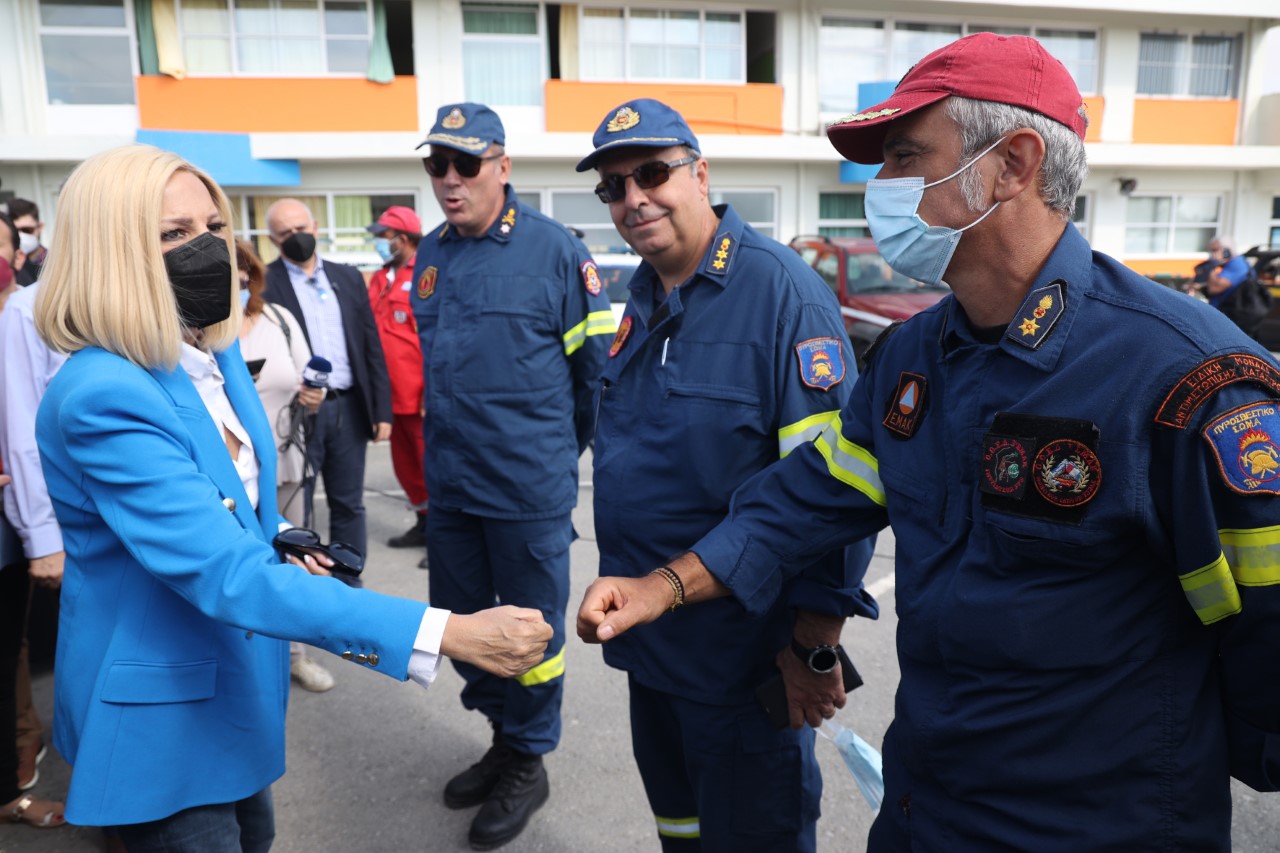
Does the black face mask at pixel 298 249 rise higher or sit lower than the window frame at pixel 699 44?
lower

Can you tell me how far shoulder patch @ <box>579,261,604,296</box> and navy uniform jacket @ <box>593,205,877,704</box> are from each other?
1217 millimetres

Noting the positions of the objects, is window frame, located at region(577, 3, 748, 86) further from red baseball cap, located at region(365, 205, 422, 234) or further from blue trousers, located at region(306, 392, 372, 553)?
blue trousers, located at region(306, 392, 372, 553)

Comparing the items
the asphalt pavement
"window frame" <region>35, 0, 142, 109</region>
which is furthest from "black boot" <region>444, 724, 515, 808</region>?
"window frame" <region>35, 0, 142, 109</region>

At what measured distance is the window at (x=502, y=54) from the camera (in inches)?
679

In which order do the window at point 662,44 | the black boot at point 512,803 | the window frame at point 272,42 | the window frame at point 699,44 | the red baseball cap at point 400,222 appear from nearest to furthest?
the black boot at point 512,803 → the red baseball cap at point 400,222 → the window frame at point 272,42 → the window frame at point 699,44 → the window at point 662,44

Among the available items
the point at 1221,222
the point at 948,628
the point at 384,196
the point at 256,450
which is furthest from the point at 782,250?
the point at 1221,222

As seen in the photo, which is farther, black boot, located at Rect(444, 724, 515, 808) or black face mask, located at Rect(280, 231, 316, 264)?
black face mask, located at Rect(280, 231, 316, 264)

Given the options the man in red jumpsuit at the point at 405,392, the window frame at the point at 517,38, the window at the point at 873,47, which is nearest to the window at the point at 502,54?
the window frame at the point at 517,38

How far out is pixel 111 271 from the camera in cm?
170

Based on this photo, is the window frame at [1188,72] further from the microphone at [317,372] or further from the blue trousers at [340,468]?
the microphone at [317,372]

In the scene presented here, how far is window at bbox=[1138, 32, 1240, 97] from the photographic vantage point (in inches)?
810

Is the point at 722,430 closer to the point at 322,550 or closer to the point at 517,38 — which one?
the point at 322,550

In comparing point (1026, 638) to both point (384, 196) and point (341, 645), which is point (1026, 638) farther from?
point (384, 196)

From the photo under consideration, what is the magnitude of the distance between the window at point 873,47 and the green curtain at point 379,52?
28.3ft
